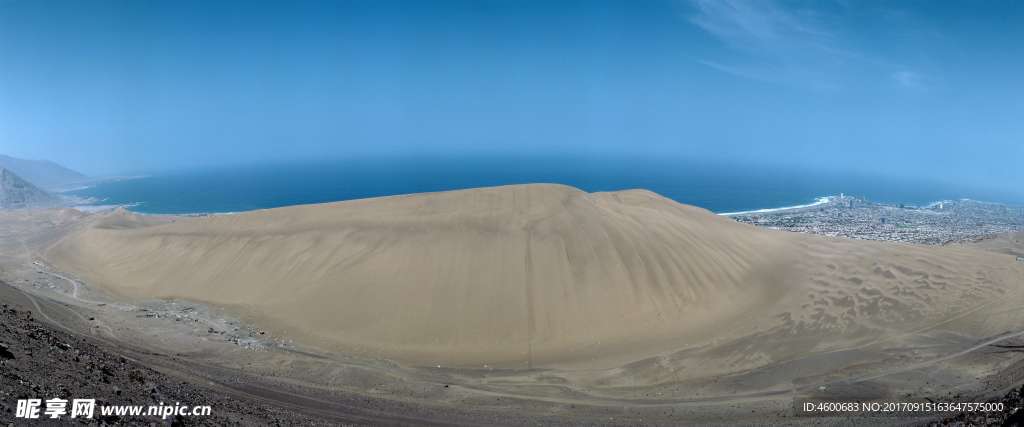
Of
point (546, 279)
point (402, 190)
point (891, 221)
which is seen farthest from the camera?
point (402, 190)

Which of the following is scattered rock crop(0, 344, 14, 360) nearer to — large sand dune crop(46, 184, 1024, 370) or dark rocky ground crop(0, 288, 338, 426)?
dark rocky ground crop(0, 288, 338, 426)

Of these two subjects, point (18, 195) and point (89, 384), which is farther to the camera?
point (18, 195)

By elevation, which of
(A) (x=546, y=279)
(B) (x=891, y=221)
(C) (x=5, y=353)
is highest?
(C) (x=5, y=353)

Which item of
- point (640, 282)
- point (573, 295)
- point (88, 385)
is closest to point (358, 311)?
point (573, 295)

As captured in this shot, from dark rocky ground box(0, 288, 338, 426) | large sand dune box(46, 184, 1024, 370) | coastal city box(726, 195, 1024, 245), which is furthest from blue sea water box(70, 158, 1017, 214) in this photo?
dark rocky ground box(0, 288, 338, 426)

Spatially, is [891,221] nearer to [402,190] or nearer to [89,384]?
[402,190]

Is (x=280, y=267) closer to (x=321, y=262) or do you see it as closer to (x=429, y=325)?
(x=321, y=262)

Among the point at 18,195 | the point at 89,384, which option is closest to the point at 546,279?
the point at 89,384
